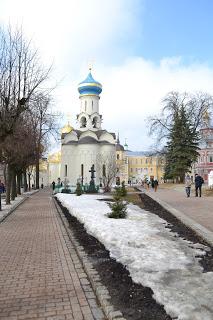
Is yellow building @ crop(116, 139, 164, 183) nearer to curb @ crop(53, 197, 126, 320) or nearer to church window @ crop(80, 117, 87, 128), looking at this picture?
church window @ crop(80, 117, 87, 128)

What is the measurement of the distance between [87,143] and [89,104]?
26.1ft

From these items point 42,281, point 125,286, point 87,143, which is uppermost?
point 87,143

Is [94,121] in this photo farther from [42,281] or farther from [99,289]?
[99,289]

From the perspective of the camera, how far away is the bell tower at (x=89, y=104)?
70.4 meters

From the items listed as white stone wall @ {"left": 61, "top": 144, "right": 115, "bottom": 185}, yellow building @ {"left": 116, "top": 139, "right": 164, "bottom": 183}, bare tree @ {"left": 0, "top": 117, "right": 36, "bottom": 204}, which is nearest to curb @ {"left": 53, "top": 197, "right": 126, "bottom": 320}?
bare tree @ {"left": 0, "top": 117, "right": 36, "bottom": 204}

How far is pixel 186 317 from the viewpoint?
161 inches

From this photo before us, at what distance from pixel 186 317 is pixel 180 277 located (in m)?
1.58

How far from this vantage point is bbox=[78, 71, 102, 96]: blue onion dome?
230 ft

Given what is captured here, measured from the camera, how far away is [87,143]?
67.5 meters

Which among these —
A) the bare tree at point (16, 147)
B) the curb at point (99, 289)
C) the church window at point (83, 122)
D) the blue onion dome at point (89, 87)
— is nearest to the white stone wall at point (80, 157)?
the church window at point (83, 122)

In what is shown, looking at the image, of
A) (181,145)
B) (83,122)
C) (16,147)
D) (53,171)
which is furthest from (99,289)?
(53,171)

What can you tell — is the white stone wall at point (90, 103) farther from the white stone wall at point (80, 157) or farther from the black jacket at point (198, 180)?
the black jacket at point (198, 180)

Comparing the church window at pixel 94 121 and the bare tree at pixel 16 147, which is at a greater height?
the church window at pixel 94 121

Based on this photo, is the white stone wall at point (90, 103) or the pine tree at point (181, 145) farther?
the white stone wall at point (90, 103)
